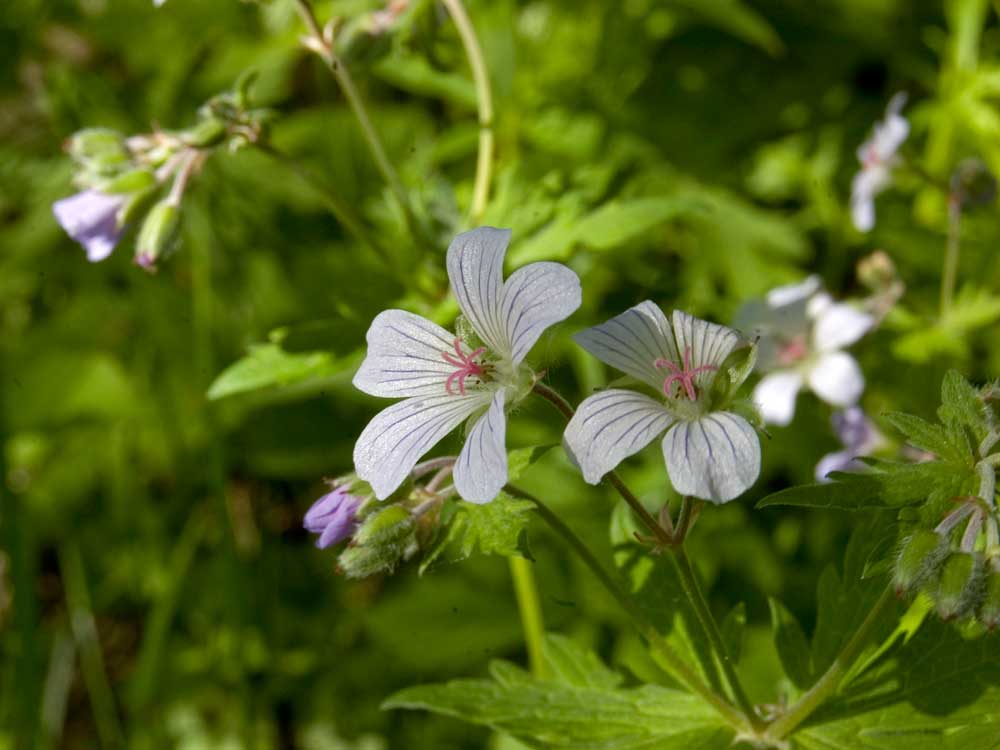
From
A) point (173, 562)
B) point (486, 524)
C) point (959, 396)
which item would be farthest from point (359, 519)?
point (173, 562)

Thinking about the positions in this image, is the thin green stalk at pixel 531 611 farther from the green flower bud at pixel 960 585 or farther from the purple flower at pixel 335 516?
the green flower bud at pixel 960 585

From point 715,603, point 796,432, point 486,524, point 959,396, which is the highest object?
point 486,524

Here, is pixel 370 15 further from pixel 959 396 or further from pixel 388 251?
pixel 959 396

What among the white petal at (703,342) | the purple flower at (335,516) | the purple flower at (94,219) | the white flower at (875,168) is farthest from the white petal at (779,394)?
the purple flower at (94,219)

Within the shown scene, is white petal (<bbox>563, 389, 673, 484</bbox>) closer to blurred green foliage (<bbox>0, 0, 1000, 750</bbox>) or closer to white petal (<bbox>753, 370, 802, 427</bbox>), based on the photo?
white petal (<bbox>753, 370, 802, 427</bbox>)

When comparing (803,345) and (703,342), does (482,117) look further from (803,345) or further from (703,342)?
(703,342)

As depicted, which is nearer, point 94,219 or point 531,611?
point 94,219

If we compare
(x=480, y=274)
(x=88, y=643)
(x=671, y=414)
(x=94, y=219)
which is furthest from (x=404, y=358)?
(x=88, y=643)
